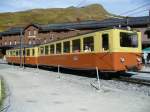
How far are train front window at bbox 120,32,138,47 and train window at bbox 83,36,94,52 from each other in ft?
6.74

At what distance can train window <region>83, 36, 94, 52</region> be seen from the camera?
894 inches

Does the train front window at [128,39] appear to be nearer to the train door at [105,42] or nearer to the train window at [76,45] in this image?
the train door at [105,42]

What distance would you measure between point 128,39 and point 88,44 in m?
2.69

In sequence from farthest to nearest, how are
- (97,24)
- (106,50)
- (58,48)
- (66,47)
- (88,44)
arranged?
1. (97,24)
2. (58,48)
3. (66,47)
4. (88,44)
5. (106,50)

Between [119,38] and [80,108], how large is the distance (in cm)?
988

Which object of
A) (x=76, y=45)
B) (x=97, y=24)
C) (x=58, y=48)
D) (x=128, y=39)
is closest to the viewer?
(x=128, y=39)

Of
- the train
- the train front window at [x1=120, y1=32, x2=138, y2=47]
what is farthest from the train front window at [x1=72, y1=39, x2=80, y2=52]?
the train front window at [x1=120, y1=32, x2=138, y2=47]

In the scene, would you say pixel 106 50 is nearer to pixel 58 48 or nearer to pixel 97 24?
Result: pixel 58 48

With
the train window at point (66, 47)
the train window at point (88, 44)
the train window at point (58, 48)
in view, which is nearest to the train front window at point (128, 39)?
the train window at point (88, 44)

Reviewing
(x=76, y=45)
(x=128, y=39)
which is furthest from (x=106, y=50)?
(x=76, y=45)

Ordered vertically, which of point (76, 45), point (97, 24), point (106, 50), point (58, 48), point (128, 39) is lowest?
point (106, 50)

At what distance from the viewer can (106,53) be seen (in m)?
21.4

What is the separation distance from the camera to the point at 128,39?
2220cm

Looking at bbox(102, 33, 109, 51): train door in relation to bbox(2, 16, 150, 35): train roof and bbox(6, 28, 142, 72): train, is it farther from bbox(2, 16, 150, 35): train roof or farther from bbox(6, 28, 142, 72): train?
bbox(2, 16, 150, 35): train roof
